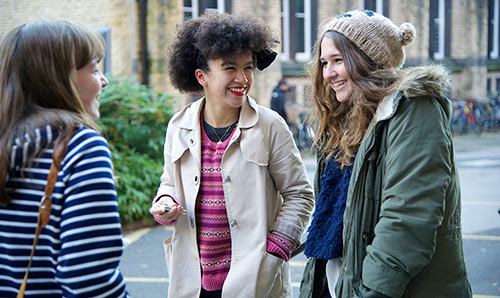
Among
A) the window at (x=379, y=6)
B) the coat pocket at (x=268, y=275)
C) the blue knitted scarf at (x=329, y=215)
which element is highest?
the window at (x=379, y=6)

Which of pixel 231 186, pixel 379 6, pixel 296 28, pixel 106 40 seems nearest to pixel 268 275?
pixel 231 186

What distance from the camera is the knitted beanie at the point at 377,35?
2.25 metres

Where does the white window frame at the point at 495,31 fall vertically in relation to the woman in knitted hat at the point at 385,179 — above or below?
above

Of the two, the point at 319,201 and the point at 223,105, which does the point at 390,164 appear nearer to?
the point at 319,201

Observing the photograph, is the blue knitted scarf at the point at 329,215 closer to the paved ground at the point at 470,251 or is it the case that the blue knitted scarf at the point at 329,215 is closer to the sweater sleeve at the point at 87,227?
the sweater sleeve at the point at 87,227

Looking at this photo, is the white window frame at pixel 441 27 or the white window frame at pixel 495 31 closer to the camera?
the white window frame at pixel 441 27

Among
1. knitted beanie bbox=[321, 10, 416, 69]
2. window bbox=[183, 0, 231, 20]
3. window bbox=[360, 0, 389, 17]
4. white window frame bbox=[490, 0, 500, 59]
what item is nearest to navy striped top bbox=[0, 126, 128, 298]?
knitted beanie bbox=[321, 10, 416, 69]

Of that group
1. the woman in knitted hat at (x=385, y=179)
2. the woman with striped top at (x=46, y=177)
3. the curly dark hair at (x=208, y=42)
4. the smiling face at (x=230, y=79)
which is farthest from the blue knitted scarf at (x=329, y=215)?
the woman with striped top at (x=46, y=177)

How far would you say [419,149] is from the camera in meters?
1.90

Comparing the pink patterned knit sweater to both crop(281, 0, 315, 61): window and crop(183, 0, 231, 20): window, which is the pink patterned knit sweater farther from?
crop(281, 0, 315, 61): window

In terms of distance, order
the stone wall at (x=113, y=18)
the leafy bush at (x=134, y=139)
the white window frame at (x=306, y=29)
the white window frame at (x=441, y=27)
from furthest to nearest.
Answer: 1. the white window frame at (x=441, y=27)
2. the white window frame at (x=306, y=29)
3. the stone wall at (x=113, y=18)
4. the leafy bush at (x=134, y=139)

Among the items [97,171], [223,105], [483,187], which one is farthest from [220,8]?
[97,171]

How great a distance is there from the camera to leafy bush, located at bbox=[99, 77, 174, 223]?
6.88m

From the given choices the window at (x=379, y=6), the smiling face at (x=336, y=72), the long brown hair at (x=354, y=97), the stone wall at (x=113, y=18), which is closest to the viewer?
the long brown hair at (x=354, y=97)
